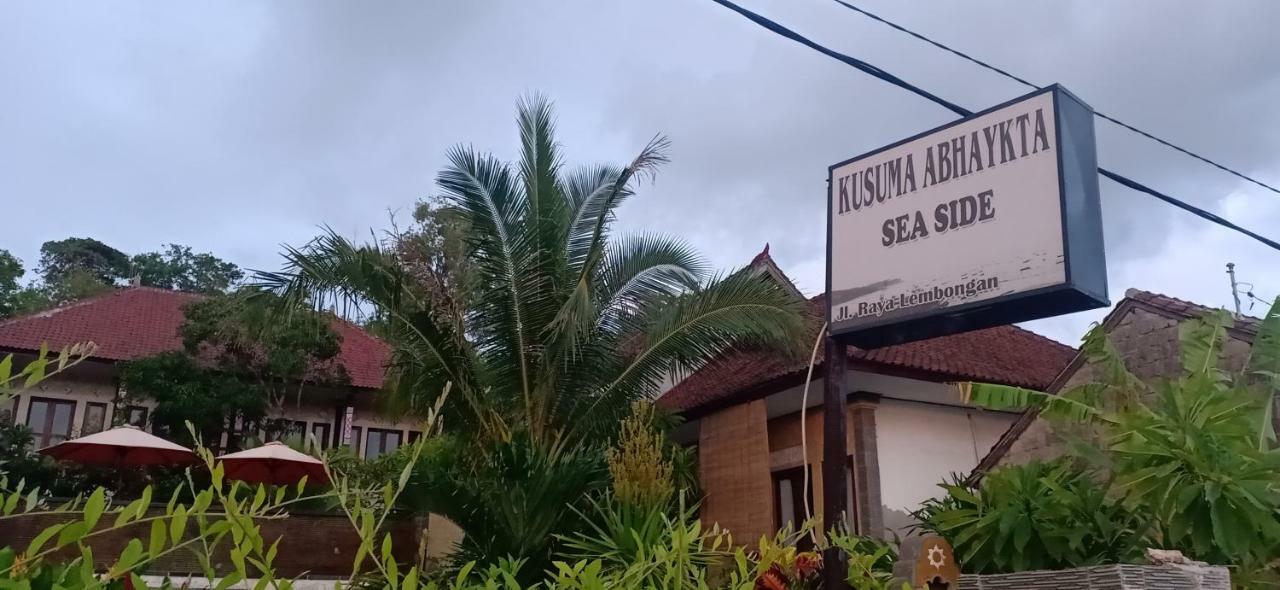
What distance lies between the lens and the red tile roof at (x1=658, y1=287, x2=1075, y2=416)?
36.5ft

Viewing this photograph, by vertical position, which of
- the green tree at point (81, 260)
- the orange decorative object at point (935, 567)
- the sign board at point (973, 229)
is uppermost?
the green tree at point (81, 260)

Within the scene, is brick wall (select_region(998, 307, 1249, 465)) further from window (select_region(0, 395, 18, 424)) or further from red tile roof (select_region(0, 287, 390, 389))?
window (select_region(0, 395, 18, 424))

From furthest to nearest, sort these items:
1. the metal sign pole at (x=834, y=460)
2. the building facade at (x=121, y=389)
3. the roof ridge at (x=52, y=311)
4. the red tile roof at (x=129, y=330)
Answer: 1. the roof ridge at (x=52, y=311)
2. the red tile roof at (x=129, y=330)
3. the building facade at (x=121, y=389)
4. the metal sign pole at (x=834, y=460)

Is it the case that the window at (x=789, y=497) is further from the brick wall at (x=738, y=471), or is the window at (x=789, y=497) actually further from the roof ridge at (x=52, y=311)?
the roof ridge at (x=52, y=311)

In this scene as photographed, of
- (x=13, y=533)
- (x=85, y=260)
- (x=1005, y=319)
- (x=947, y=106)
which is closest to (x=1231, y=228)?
(x=947, y=106)

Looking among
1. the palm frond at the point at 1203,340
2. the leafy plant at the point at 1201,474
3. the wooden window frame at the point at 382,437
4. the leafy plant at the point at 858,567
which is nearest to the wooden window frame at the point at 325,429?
the wooden window frame at the point at 382,437

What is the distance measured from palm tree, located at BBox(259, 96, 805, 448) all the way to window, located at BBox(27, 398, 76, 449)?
10768mm

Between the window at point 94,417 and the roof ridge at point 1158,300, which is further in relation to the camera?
the window at point 94,417

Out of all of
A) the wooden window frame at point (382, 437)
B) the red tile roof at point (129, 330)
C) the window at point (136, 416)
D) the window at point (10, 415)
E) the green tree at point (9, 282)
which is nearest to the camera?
the window at point (10, 415)

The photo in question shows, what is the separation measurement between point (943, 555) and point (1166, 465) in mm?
1168

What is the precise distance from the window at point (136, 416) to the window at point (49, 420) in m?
1.18

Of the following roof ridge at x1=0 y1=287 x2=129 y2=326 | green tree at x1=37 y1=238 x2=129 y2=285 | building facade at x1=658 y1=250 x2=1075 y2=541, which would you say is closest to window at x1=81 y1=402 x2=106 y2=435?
roof ridge at x1=0 y1=287 x2=129 y2=326

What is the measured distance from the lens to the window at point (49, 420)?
59.7 feet

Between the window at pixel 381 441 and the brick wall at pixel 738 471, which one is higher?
the window at pixel 381 441
